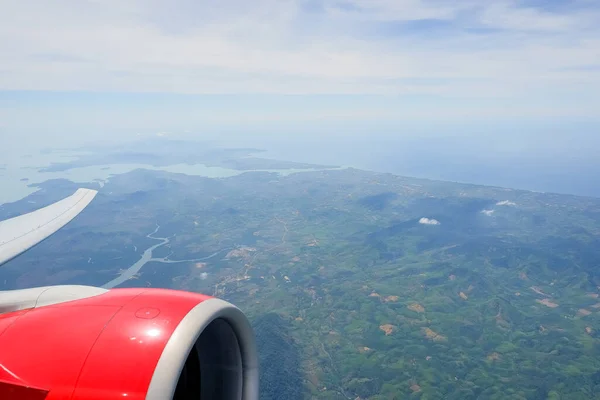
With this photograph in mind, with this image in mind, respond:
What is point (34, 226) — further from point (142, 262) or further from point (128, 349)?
point (142, 262)

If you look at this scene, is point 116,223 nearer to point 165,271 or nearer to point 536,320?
point 165,271

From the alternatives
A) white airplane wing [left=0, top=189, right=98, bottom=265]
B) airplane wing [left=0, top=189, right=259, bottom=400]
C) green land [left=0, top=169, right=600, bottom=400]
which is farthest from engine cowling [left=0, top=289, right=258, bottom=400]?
green land [left=0, top=169, right=600, bottom=400]

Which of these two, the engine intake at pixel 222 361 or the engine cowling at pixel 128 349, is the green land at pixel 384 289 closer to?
the engine intake at pixel 222 361

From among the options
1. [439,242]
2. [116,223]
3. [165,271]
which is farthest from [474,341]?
[116,223]

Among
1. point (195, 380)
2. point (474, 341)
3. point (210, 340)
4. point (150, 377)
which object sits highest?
point (150, 377)

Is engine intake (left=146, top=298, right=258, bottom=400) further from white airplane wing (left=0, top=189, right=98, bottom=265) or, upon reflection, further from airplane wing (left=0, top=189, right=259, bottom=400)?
white airplane wing (left=0, top=189, right=98, bottom=265)

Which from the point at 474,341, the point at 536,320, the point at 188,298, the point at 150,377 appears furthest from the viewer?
the point at 536,320

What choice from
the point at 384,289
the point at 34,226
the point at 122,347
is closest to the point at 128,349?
the point at 122,347

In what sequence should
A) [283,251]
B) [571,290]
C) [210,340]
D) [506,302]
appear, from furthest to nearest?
[283,251]
[571,290]
[506,302]
[210,340]
